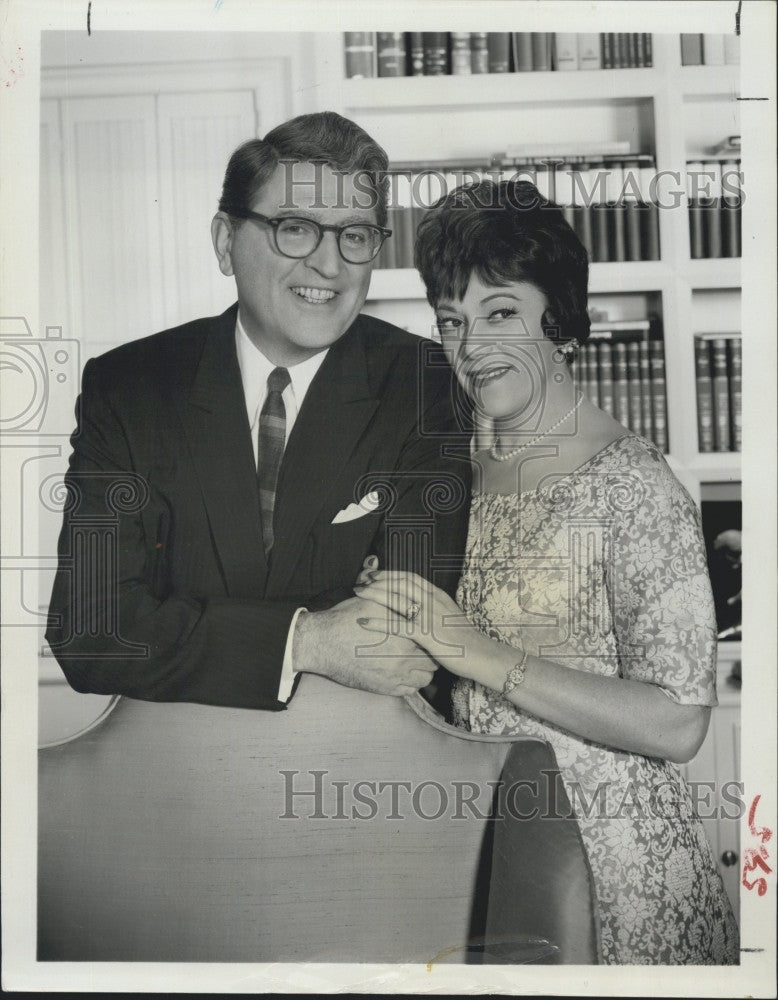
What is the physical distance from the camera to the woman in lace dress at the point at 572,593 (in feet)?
5.15

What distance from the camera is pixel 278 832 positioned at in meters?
1.64

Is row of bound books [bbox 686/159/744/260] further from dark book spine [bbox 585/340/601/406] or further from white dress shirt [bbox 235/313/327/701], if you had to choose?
white dress shirt [bbox 235/313/327/701]

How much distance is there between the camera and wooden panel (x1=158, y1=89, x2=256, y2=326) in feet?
5.44

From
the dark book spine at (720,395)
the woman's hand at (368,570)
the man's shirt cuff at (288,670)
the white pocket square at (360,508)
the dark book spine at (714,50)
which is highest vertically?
the dark book spine at (714,50)

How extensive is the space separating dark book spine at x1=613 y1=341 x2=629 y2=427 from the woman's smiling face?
5.6 inches

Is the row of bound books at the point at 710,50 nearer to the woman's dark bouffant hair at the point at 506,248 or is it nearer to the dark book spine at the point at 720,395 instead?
the woman's dark bouffant hair at the point at 506,248

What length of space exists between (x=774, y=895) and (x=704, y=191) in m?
1.37

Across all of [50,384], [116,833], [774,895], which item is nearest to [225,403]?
[50,384]

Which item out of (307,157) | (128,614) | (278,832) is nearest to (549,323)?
(307,157)

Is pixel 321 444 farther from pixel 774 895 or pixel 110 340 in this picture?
pixel 774 895

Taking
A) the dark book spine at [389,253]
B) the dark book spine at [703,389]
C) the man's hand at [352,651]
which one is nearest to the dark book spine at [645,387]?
the dark book spine at [703,389]

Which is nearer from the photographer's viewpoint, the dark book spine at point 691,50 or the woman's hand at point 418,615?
the woman's hand at point 418,615

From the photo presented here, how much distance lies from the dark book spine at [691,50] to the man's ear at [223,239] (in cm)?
94

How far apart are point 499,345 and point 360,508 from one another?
39 cm
